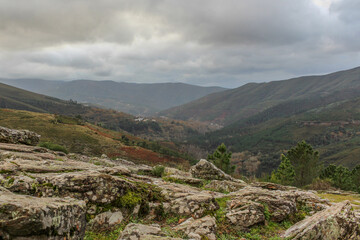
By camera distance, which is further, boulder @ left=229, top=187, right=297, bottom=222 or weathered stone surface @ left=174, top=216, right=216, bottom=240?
boulder @ left=229, top=187, right=297, bottom=222

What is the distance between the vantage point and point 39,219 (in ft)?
23.9

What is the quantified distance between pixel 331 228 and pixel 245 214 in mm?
4685

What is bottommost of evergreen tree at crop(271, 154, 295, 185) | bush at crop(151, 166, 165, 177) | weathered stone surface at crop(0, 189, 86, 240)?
evergreen tree at crop(271, 154, 295, 185)

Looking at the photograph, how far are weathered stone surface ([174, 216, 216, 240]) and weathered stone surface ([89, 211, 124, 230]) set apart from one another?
3325mm

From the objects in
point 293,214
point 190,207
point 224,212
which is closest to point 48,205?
point 190,207

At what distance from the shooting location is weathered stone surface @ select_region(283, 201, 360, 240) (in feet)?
36.9

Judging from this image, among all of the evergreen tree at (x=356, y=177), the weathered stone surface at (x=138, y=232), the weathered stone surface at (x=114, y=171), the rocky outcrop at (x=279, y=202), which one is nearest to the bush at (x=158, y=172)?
the weathered stone surface at (x=114, y=171)

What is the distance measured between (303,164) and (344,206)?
53.8 meters

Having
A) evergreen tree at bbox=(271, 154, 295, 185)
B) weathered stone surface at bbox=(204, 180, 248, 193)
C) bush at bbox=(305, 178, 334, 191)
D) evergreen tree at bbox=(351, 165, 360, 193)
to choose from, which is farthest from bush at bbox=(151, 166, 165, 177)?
evergreen tree at bbox=(351, 165, 360, 193)

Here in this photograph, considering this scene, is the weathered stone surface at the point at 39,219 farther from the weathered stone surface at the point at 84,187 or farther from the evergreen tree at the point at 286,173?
the evergreen tree at the point at 286,173

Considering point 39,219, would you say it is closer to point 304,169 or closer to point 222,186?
point 222,186

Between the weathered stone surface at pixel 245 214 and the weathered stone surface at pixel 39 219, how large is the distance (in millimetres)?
9093

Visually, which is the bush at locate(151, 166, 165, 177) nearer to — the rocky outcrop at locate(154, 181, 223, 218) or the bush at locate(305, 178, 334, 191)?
the rocky outcrop at locate(154, 181, 223, 218)

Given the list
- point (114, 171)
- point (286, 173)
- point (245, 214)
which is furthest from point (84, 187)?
point (286, 173)
